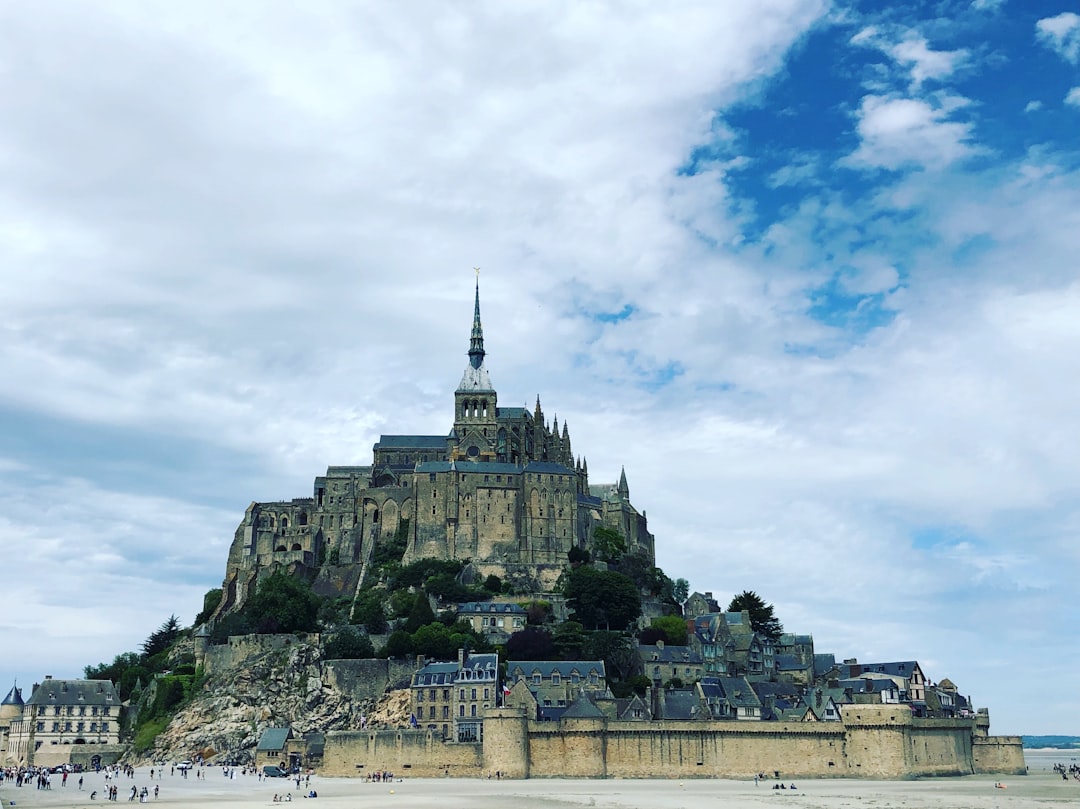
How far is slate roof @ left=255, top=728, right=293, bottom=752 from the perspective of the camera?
66.9m

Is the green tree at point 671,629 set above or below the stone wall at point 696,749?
above

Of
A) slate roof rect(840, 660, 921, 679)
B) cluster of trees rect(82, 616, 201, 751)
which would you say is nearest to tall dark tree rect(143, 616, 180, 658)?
cluster of trees rect(82, 616, 201, 751)

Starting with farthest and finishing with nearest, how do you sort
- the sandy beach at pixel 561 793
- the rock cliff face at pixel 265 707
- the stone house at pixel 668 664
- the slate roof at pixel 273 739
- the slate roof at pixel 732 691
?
1. the stone house at pixel 668 664
2. the rock cliff face at pixel 265 707
3. the slate roof at pixel 732 691
4. the slate roof at pixel 273 739
5. the sandy beach at pixel 561 793

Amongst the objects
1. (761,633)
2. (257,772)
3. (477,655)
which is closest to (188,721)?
(257,772)

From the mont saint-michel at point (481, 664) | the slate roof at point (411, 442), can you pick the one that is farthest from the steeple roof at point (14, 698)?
the slate roof at point (411, 442)

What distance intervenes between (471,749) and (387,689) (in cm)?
1250

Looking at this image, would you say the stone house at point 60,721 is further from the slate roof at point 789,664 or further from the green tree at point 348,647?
the slate roof at point 789,664

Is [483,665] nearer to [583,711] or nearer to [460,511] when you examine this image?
[583,711]

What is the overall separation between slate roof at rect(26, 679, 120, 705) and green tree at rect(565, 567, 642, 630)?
32584mm

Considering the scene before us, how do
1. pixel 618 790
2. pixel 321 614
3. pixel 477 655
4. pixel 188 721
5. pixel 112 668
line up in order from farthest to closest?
pixel 112 668 < pixel 321 614 < pixel 188 721 < pixel 477 655 < pixel 618 790

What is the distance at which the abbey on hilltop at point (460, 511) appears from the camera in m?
90.9

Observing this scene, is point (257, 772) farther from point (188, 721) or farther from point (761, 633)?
point (761, 633)

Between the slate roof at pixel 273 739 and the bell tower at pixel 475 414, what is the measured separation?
33251mm

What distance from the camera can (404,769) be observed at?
61.8 meters
